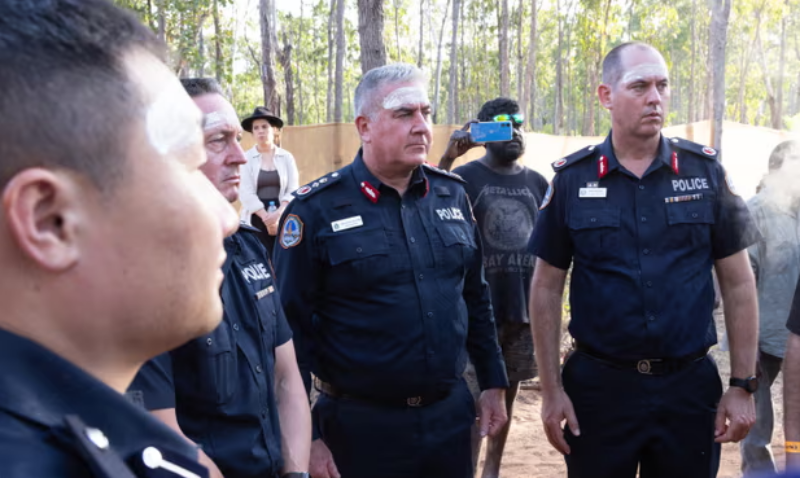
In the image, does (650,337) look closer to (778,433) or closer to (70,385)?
(70,385)

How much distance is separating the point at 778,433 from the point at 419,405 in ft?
12.7

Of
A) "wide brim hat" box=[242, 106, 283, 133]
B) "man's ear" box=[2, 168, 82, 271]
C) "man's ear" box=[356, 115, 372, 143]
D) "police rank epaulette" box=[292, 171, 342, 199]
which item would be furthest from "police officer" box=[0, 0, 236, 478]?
"wide brim hat" box=[242, 106, 283, 133]

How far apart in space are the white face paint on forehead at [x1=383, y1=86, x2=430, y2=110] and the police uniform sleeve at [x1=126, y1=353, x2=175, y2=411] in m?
1.65

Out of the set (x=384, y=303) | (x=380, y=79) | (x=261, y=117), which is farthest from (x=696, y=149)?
(x=261, y=117)

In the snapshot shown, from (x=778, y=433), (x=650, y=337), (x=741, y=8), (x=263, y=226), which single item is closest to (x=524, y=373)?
(x=650, y=337)

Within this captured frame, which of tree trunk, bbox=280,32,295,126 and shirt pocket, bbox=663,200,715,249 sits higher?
tree trunk, bbox=280,32,295,126

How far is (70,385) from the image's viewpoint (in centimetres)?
80

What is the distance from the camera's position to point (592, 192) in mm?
3281

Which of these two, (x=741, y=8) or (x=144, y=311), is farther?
(x=741, y=8)

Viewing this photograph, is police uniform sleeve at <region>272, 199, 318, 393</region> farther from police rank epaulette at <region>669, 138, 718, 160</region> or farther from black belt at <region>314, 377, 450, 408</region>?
police rank epaulette at <region>669, 138, 718, 160</region>

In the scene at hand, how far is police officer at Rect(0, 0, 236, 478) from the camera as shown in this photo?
750 mm

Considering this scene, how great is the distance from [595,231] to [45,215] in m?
2.74

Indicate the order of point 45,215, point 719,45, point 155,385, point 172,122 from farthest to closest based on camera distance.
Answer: point 719,45 → point 155,385 → point 172,122 → point 45,215

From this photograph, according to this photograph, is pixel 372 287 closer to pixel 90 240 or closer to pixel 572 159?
pixel 572 159
